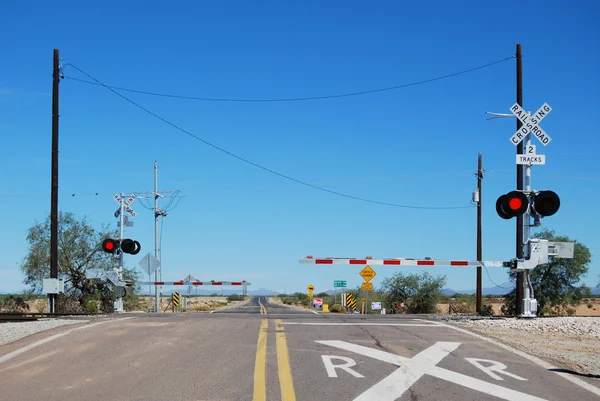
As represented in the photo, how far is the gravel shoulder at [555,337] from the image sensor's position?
383 inches

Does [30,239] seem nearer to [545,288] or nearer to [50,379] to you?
[545,288]

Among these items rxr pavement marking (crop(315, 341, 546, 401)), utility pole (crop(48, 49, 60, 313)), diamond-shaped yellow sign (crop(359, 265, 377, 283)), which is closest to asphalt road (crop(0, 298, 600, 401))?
rxr pavement marking (crop(315, 341, 546, 401))

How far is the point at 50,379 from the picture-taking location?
325 inches

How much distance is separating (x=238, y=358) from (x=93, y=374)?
1.95m

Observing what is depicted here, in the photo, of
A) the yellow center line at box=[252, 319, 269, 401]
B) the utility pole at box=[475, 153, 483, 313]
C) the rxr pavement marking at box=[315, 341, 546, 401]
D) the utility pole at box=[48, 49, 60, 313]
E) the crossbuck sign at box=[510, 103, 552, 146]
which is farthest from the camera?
the utility pole at box=[475, 153, 483, 313]

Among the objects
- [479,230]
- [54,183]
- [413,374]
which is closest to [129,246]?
[54,183]

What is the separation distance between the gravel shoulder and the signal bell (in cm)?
272

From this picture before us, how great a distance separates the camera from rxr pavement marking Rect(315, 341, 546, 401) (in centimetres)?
751

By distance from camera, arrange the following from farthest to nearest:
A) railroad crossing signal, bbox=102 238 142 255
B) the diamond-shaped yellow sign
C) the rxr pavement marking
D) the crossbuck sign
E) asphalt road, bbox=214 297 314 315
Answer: the diamond-shaped yellow sign → asphalt road, bbox=214 297 314 315 → railroad crossing signal, bbox=102 238 142 255 → the crossbuck sign → the rxr pavement marking

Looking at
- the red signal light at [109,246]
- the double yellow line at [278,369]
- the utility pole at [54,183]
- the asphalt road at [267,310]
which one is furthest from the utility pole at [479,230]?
the double yellow line at [278,369]

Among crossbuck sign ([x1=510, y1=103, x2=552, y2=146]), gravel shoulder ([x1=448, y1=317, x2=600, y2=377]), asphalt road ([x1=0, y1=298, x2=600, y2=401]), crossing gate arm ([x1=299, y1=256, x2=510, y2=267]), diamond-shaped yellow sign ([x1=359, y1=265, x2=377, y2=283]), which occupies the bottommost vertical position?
diamond-shaped yellow sign ([x1=359, y1=265, x2=377, y2=283])

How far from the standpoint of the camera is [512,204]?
52.2 feet

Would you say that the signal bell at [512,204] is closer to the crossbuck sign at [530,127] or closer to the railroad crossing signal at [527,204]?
the railroad crossing signal at [527,204]

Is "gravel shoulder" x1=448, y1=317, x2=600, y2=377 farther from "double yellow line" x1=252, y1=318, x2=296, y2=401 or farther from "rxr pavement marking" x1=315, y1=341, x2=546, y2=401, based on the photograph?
"double yellow line" x1=252, y1=318, x2=296, y2=401
